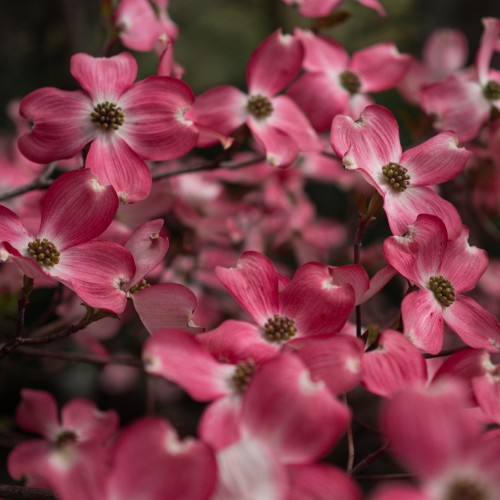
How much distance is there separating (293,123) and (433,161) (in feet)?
0.67

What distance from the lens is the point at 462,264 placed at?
64 centimetres

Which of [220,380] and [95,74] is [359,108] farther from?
[220,380]

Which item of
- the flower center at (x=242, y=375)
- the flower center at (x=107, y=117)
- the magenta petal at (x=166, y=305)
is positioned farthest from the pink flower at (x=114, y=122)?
the flower center at (x=242, y=375)

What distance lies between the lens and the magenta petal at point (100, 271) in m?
0.58


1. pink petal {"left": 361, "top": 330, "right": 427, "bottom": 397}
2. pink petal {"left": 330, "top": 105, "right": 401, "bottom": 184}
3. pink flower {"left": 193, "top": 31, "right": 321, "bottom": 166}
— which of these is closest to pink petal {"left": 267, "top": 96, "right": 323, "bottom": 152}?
pink flower {"left": 193, "top": 31, "right": 321, "bottom": 166}

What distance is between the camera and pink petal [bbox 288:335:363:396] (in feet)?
1.52

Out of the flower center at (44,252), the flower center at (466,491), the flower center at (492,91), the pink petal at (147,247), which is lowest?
the flower center at (466,491)

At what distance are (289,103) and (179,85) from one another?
19 centimetres

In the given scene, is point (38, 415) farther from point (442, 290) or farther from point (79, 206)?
point (442, 290)

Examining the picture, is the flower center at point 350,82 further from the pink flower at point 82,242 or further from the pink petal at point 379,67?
the pink flower at point 82,242

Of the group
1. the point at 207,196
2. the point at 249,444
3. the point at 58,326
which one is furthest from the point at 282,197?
the point at 249,444

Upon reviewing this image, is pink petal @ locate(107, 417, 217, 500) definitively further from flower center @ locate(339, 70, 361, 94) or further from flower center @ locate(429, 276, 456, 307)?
flower center @ locate(339, 70, 361, 94)

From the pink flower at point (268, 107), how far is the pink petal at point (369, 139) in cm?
13

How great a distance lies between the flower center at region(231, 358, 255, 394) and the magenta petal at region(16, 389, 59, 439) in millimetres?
322
